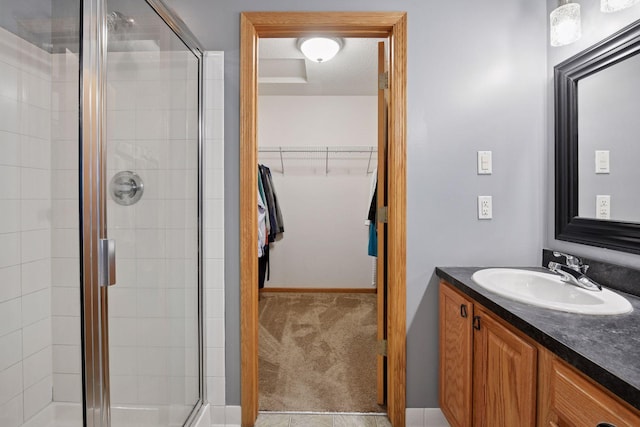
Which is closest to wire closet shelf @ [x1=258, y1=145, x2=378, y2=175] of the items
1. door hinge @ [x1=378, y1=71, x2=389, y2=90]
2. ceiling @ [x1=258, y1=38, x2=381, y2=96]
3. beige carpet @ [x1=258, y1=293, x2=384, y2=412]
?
ceiling @ [x1=258, y1=38, x2=381, y2=96]

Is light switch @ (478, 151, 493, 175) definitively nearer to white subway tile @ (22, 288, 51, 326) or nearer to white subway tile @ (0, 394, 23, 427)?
white subway tile @ (22, 288, 51, 326)

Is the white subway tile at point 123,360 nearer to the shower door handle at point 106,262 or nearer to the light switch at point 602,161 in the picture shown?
the shower door handle at point 106,262

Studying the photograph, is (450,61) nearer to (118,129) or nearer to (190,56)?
(190,56)

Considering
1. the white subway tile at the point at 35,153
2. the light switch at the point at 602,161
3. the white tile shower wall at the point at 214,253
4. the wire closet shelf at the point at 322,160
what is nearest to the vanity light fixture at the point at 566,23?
the light switch at the point at 602,161

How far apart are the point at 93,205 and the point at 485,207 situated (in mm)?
1679

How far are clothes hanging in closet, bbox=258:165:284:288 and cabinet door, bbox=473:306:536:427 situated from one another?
2074 millimetres

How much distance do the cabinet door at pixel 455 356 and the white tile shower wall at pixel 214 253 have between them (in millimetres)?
1116

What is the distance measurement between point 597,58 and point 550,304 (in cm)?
110

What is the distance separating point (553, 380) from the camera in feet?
2.74

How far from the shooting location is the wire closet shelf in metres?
3.69

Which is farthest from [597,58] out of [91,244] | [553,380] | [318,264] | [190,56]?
[318,264]

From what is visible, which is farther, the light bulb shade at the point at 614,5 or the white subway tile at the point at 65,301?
the light bulb shade at the point at 614,5

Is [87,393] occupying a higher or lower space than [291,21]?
lower

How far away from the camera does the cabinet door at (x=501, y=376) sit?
0.93m
